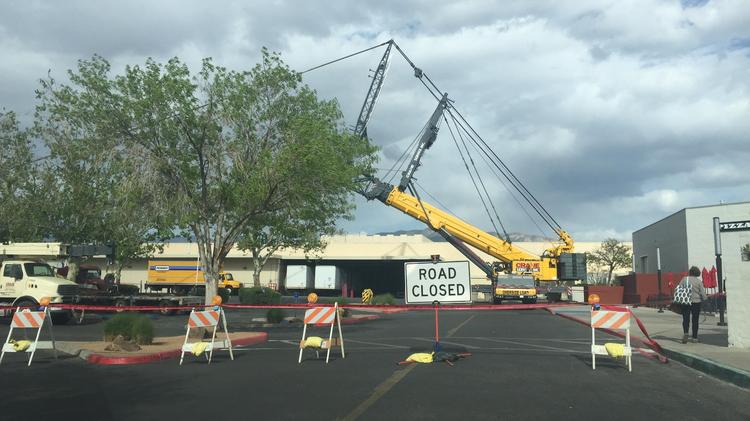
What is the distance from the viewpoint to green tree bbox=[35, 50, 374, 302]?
16922 mm

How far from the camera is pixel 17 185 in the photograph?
28.3 meters

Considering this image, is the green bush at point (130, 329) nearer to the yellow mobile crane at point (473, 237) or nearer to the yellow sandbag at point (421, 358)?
the yellow sandbag at point (421, 358)

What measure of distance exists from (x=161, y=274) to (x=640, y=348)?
164 feet

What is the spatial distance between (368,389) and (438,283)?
406 centimetres

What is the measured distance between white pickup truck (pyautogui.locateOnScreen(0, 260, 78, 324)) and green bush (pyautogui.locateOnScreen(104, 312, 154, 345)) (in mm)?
10505

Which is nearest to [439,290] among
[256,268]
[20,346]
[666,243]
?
[20,346]

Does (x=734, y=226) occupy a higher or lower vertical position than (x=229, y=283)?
higher

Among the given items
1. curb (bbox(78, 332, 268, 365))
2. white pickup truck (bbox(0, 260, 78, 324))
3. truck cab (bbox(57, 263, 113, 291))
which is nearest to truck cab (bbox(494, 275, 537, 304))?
truck cab (bbox(57, 263, 113, 291))

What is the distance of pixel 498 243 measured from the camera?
36.4 m

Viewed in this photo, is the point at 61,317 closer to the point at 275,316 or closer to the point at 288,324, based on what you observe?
the point at 275,316

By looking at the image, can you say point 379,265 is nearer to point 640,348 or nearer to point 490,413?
point 640,348

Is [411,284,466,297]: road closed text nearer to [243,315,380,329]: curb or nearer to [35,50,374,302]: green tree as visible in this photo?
[35,50,374,302]: green tree

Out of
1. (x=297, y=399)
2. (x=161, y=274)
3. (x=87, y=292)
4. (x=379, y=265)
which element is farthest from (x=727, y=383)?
(x=379, y=265)

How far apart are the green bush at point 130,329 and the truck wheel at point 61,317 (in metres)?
10.6
